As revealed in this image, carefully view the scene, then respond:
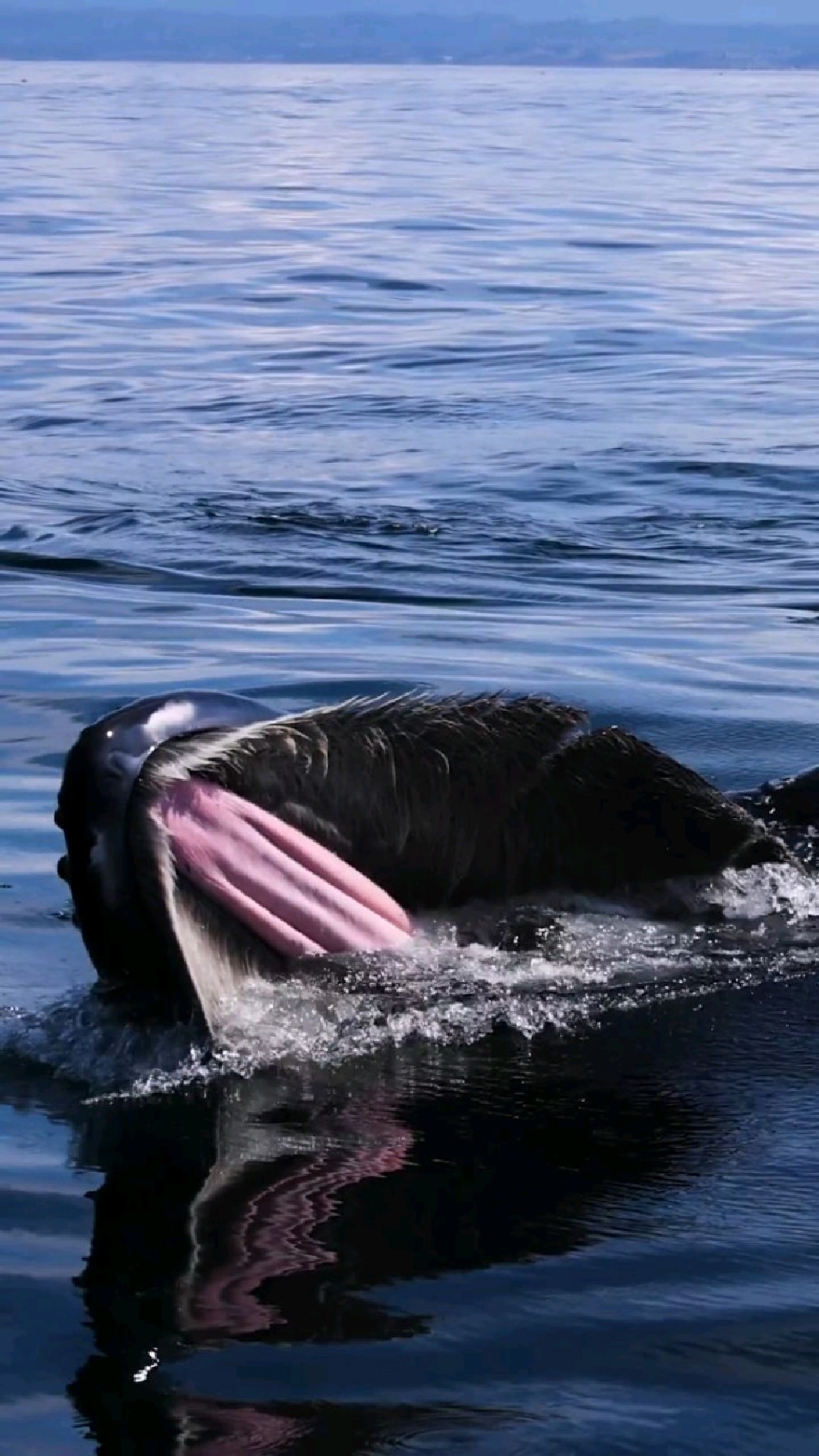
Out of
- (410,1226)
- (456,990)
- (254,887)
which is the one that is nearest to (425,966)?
(456,990)

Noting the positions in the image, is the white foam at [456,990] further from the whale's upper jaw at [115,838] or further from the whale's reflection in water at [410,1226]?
the whale's upper jaw at [115,838]

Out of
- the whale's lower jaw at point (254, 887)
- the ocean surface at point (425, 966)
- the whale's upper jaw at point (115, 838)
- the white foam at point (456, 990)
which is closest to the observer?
the ocean surface at point (425, 966)

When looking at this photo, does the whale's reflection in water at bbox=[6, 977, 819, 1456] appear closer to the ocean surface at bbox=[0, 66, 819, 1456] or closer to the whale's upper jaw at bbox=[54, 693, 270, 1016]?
the ocean surface at bbox=[0, 66, 819, 1456]

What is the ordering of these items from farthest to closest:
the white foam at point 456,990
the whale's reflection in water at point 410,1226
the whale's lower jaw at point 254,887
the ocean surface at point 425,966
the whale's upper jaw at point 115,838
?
the white foam at point 456,990, the whale's lower jaw at point 254,887, the whale's upper jaw at point 115,838, the ocean surface at point 425,966, the whale's reflection in water at point 410,1226

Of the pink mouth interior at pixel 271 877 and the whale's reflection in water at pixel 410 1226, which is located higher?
the pink mouth interior at pixel 271 877

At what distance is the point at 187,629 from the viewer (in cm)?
995

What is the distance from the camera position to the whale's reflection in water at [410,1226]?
309 cm

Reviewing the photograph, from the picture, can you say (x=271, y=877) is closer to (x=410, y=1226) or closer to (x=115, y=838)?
(x=115, y=838)

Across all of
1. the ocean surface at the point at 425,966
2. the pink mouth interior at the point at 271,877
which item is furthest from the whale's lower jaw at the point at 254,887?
the ocean surface at the point at 425,966

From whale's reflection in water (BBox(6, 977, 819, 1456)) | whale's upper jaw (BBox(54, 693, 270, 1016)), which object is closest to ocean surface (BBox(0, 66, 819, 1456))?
whale's reflection in water (BBox(6, 977, 819, 1456))

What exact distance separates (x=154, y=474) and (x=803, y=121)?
5920 centimetres

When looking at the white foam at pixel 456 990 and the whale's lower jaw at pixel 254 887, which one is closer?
the whale's lower jaw at pixel 254 887

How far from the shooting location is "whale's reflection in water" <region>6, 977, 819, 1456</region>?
309 cm

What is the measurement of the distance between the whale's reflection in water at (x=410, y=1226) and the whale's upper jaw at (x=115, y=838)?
0.33m
